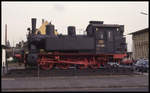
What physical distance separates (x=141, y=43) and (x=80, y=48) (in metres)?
55.4

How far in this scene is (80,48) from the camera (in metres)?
22.9

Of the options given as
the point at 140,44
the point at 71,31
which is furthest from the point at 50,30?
the point at 140,44

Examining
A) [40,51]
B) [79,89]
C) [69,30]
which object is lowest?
[79,89]

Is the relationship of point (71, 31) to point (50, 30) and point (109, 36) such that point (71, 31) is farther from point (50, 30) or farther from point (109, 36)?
point (109, 36)

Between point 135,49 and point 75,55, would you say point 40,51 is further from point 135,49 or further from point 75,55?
point 135,49

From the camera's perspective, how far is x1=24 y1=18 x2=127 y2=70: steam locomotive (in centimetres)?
2255

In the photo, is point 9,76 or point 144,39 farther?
point 144,39

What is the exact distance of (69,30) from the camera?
2400 cm

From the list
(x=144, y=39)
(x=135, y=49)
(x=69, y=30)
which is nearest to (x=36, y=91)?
(x=69, y=30)

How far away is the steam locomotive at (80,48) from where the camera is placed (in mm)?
22547

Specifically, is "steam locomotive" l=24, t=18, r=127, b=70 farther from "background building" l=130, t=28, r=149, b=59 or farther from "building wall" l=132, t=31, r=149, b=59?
"background building" l=130, t=28, r=149, b=59

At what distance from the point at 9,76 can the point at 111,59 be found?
323 inches

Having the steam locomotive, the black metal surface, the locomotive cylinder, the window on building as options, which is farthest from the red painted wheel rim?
the window on building

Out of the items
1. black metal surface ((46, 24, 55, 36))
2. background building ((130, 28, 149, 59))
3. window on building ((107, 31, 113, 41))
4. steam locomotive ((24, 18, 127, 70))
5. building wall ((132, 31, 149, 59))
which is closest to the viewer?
steam locomotive ((24, 18, 127, 70))
